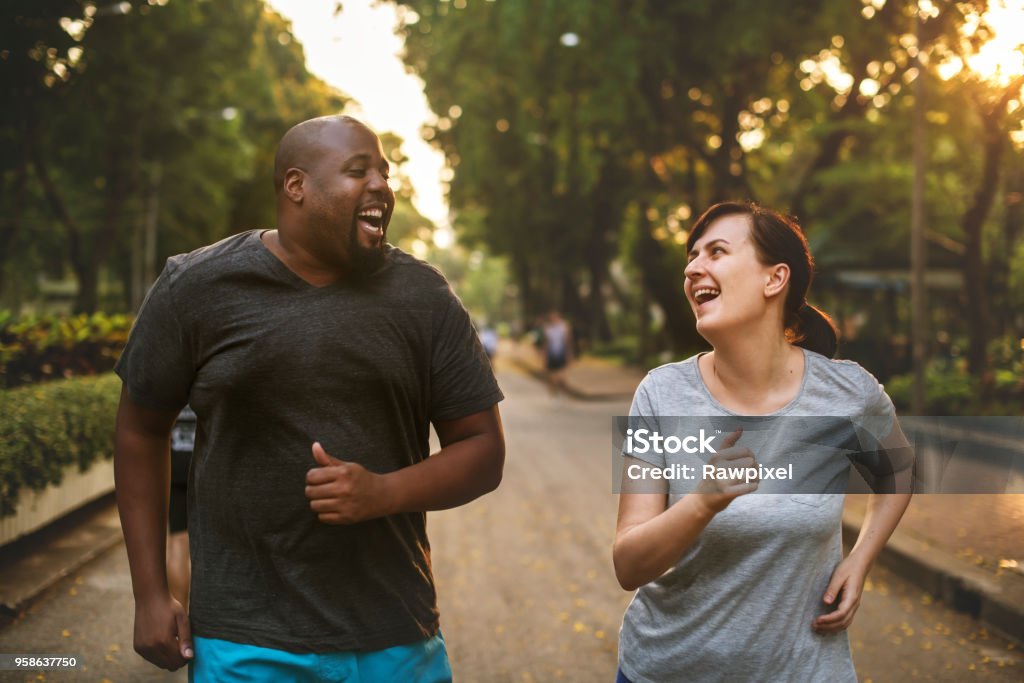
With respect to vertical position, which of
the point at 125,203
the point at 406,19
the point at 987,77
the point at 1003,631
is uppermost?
the point at 406,19

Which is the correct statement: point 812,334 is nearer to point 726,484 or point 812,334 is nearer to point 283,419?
point 726,484

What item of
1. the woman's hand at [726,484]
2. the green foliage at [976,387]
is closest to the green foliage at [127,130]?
the woman's hand at [726,484]

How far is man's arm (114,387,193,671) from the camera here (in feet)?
7.18

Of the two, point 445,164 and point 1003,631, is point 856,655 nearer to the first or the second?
point 1003,631

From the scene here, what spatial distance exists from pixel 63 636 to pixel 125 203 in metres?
16.8

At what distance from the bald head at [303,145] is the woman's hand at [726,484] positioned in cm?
105

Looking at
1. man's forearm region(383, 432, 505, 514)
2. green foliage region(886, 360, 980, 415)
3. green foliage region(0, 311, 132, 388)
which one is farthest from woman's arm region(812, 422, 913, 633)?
green foliage region(886, 360, 980, 415)

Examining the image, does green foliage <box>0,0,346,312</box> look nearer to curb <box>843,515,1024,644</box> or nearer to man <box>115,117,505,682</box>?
man <box>115,117,505,682</box>

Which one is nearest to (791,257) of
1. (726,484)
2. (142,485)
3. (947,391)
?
(726,484)

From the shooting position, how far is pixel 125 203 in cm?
2089

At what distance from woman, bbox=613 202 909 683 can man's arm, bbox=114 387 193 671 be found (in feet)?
3.18

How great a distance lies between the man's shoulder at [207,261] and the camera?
7.20ft

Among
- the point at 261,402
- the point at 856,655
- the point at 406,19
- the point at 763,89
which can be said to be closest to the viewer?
the point at 261,402

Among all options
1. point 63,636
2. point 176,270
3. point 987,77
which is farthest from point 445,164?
point 176,270
